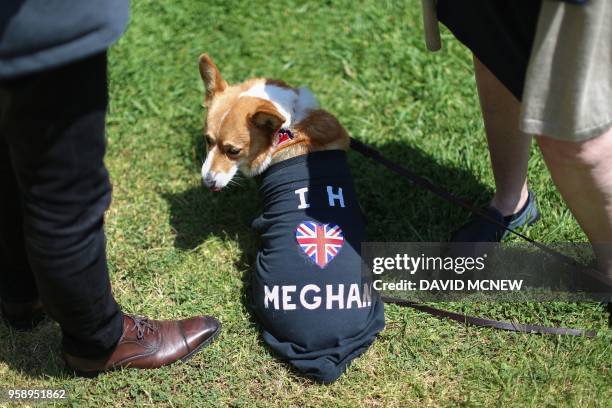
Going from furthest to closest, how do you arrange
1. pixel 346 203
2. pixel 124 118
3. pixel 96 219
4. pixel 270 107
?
pixel 124 118, pixel 270 107, pixel 346 203, pixel 96 219

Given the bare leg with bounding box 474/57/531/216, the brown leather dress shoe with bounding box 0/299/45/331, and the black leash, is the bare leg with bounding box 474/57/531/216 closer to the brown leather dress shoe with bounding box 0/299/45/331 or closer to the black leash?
the black leash

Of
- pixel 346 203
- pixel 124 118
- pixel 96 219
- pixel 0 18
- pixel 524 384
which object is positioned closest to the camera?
pixel 0 18

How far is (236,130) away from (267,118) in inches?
7.6

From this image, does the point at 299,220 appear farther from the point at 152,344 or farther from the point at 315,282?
the point at 152,344

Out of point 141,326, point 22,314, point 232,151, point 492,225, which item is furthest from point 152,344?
point 492,225

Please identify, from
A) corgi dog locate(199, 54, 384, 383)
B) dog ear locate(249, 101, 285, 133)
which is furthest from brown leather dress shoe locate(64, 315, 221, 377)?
dog ear locate(249, 101, 285, 133)

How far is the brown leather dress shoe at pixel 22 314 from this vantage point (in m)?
2.86

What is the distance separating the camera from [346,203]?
307 cm

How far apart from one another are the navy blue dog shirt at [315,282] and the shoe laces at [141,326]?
0.46 m

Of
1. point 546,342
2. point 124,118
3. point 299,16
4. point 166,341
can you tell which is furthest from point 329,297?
point 299,16

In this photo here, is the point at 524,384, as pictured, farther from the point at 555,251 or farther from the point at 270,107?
the point at 270,107

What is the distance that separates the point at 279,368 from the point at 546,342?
113 centimetres

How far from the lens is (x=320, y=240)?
2.90 m

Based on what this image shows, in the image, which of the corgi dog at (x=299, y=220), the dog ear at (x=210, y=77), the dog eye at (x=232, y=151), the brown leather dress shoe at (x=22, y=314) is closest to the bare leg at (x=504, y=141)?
the corgi dog at (x=299, y=220)
